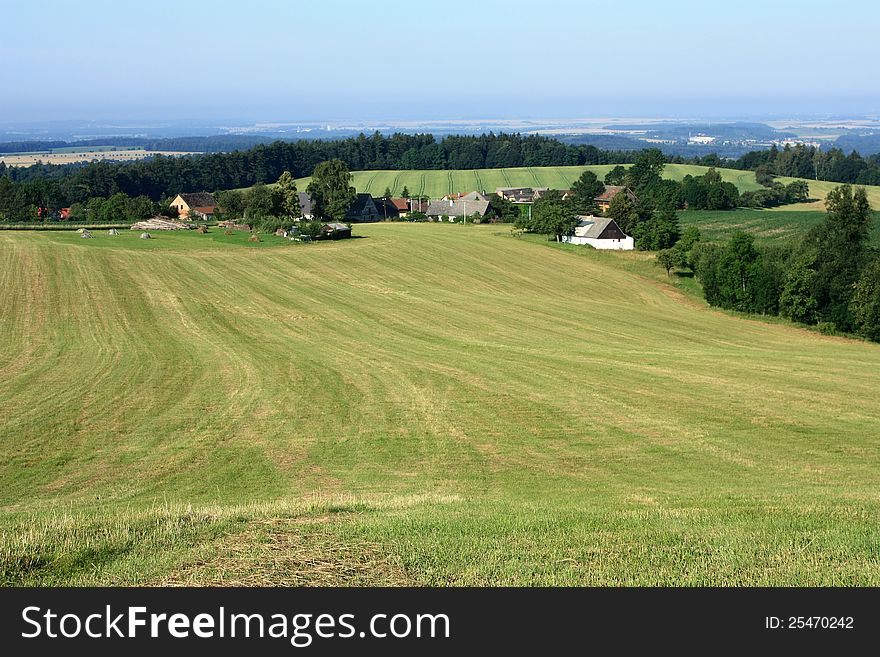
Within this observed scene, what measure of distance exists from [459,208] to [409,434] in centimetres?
9467

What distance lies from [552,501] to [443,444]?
288 inches

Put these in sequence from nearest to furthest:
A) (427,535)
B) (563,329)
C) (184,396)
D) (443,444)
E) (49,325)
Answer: (427,535) → (443,444) → (184,396) → (49,325) → (563,329)

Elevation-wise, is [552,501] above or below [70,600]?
below

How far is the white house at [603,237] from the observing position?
280 ft

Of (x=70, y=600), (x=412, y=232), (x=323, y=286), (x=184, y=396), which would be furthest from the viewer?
(x=412, y=232)

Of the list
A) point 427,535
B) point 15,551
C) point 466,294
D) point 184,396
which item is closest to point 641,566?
point 427,535

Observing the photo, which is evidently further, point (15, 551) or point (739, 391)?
point (739, 391)

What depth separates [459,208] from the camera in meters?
116

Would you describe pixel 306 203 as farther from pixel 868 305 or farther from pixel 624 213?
pixel 868 305

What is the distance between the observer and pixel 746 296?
2197 inches

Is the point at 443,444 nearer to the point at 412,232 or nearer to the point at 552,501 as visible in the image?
the point at 552,501

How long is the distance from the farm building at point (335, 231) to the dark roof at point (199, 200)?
156 ft

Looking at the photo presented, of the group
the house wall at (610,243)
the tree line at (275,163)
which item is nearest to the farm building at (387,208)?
the tree line at (275,163)

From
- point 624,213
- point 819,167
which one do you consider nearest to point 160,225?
point 624,213
